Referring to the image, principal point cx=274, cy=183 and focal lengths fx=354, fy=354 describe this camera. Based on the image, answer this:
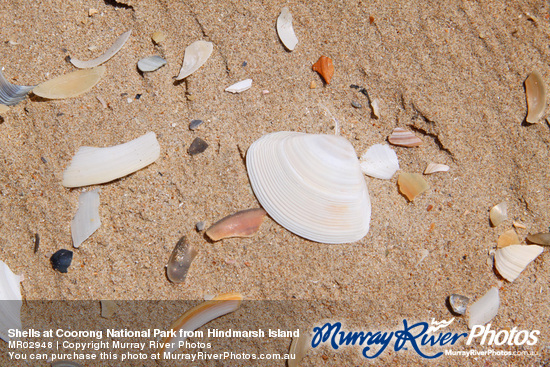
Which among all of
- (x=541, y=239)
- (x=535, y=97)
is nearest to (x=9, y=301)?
(x=541, y=239)

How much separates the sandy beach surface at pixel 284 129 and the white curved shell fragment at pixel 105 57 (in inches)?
1.2

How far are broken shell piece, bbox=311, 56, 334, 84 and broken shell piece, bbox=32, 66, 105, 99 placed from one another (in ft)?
3.14

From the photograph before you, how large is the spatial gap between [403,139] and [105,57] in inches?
54.4

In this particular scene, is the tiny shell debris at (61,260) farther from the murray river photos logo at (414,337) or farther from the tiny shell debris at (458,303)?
the tiny shell debris at (458,303)

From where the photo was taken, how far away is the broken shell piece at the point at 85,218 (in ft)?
4.69

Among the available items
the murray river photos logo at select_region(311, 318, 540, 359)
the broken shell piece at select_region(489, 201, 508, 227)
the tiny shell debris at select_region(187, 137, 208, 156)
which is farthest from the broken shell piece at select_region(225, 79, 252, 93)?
the broken shell piece at select_region(489, 201, 508, 227)

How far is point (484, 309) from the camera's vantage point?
1544 mm

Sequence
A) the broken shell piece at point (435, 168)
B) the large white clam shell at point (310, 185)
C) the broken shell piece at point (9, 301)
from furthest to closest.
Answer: the broken shell piece at point (435, 168)
the large white clam shell at point (310, 185)
the broken shell piece at point (9, 301)

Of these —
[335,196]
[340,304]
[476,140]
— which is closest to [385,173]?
[335,196]

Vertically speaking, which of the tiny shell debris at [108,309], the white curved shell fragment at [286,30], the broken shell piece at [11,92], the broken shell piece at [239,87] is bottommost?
the tiny shell debris at [108,309]

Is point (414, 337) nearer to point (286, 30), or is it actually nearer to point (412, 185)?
point (412, 185)

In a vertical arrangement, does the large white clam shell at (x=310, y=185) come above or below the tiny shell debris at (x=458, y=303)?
above

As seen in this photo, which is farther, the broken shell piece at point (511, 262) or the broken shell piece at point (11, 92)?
the broken shell piece at point (511, 262)

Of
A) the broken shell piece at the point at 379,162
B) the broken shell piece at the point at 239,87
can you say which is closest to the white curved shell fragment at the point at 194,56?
the broken shell piece at the point at 239,87
